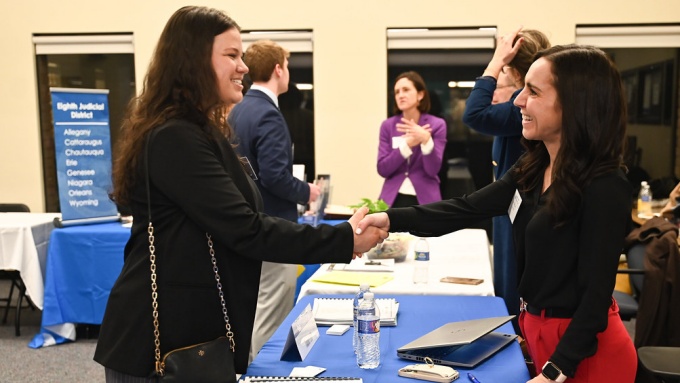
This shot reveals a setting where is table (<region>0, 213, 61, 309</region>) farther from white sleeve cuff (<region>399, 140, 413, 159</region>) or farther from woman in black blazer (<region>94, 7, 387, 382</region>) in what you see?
woman in black blazer (<region>94, 7, 387, 382</region>)

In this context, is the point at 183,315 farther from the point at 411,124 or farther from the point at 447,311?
the point at 411,124

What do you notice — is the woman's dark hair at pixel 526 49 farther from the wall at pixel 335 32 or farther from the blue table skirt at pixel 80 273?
the wall at pixel 335 32

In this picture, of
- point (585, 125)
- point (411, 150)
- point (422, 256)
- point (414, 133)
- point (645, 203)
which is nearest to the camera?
point (585, 125)

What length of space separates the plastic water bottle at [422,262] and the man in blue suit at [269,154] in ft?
2.78

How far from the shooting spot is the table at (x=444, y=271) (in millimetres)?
2576

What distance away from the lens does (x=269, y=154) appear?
3.26m

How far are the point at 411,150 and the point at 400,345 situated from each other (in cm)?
272

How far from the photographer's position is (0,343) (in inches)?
175

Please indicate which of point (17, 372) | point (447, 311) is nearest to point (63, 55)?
point (17, 372)

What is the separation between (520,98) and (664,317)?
1.75m

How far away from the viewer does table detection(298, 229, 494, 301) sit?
258 centimetres

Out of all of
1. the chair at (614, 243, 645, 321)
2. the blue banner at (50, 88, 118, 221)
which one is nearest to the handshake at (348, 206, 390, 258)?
the chair at (614, 243, 645, 321)

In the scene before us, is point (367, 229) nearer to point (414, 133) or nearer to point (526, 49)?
point (526, 49)

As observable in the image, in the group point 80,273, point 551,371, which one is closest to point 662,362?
point 551,371
